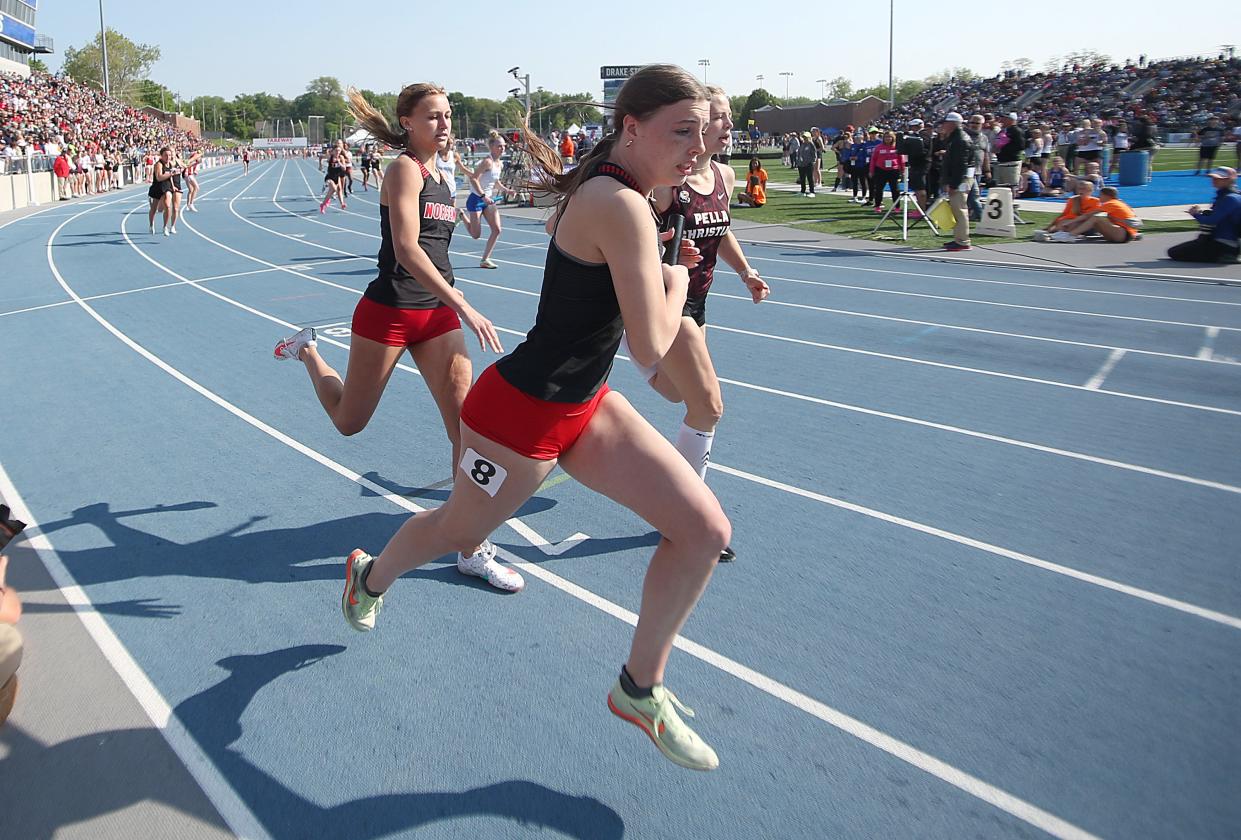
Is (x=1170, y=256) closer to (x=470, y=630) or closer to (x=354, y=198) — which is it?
(x=470, y=630)

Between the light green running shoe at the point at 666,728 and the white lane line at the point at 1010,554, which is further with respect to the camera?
the white lane line at the point at 1010,554

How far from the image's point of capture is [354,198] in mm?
32719

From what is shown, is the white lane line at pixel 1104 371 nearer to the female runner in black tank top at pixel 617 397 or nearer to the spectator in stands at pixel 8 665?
the female runner in black tank top at pixel 617 397

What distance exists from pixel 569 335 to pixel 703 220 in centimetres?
188

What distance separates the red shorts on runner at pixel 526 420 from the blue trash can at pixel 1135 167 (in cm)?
Result: 2683

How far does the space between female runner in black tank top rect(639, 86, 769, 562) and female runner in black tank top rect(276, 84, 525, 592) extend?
1039 mm

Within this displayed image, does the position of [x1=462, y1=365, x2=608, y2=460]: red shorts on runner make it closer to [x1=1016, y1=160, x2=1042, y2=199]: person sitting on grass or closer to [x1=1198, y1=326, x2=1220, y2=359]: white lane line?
[x1=1198, y1=326, x2=1220, y2=359]: white lane line

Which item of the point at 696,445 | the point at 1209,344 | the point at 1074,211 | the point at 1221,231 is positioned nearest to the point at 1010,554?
the point at 696,445

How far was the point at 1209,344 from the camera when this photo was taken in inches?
342

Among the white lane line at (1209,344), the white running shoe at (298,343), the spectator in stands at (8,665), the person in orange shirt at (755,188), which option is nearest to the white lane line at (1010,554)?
the white running shoe at (298,343)

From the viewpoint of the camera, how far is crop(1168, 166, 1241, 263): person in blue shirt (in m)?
12.9

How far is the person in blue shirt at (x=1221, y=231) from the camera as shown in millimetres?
12930

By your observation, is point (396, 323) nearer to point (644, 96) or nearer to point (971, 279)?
point (644, 96)

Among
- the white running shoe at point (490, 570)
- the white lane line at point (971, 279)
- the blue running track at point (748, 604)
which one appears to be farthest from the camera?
the white lane line at point (971, 279)
